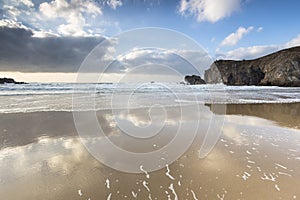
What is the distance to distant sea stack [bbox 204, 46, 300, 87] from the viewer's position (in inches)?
1783

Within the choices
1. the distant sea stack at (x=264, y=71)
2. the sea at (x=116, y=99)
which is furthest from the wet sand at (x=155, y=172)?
the distant sea stack at (x=264, y=71)

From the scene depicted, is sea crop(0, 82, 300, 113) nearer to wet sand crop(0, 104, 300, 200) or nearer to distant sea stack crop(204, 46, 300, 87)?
wet sand crop(0, 104, 300, 200)

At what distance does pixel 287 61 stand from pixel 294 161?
5398 centimetres

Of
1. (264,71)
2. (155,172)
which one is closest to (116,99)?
(155,172)

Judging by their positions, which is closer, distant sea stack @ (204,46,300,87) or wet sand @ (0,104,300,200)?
wet sand @ (0,104,300,200)

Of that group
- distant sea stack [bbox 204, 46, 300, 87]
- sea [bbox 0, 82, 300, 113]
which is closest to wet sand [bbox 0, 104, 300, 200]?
sea [bbox 0, 82, 300, 113]

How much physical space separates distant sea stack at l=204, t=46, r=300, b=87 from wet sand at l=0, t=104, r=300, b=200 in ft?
144

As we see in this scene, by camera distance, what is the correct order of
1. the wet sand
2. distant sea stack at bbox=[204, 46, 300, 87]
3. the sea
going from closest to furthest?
the wet sand
the sea
distant sea stack at bbox=[204, 46, 300, 87]

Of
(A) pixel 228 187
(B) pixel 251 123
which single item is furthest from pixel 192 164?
(B) pixel 251 123

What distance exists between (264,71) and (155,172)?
6325 cm

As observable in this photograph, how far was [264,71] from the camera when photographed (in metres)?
55.8

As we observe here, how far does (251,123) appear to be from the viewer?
694 centimetres

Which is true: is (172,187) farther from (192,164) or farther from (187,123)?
(187,123)

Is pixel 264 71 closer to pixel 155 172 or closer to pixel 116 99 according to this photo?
pixel 116 99
